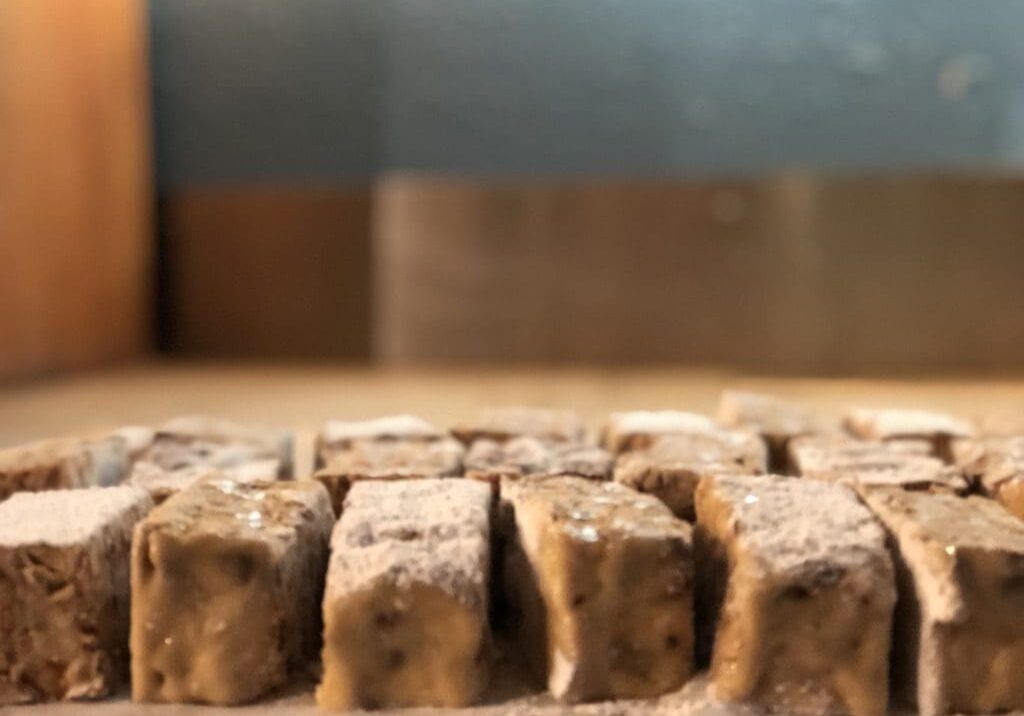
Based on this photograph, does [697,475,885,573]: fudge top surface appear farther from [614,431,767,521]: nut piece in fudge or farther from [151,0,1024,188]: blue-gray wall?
[151,0,1024,188]: blue-gray wall

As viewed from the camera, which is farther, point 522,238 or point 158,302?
point 158,302

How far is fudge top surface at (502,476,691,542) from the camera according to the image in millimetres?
952

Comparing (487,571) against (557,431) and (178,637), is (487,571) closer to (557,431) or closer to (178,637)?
(178,637)

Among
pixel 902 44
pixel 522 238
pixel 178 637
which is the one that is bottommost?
pixel 178 637

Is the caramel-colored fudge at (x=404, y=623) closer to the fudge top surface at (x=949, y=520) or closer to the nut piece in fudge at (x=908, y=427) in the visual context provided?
the fudge top surface at (x=949, y=520)

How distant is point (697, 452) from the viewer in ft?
4.32

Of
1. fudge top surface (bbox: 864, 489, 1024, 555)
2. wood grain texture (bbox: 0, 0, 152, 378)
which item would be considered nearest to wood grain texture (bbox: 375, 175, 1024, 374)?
wood grain texture (bbox: 0, 0, 152, 378)

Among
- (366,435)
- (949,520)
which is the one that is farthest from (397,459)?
(949,520)

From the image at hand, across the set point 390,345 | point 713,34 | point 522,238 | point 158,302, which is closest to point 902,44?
point 713,34

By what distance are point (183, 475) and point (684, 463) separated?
0.61 metres

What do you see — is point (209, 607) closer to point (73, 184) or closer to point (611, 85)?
point (73, 184)

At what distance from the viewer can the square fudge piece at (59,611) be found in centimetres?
95

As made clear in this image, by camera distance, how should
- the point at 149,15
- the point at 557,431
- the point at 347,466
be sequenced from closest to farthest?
the point at 347,466, the point at 557,431, the point at 149,15

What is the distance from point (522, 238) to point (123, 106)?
4.36 ft
